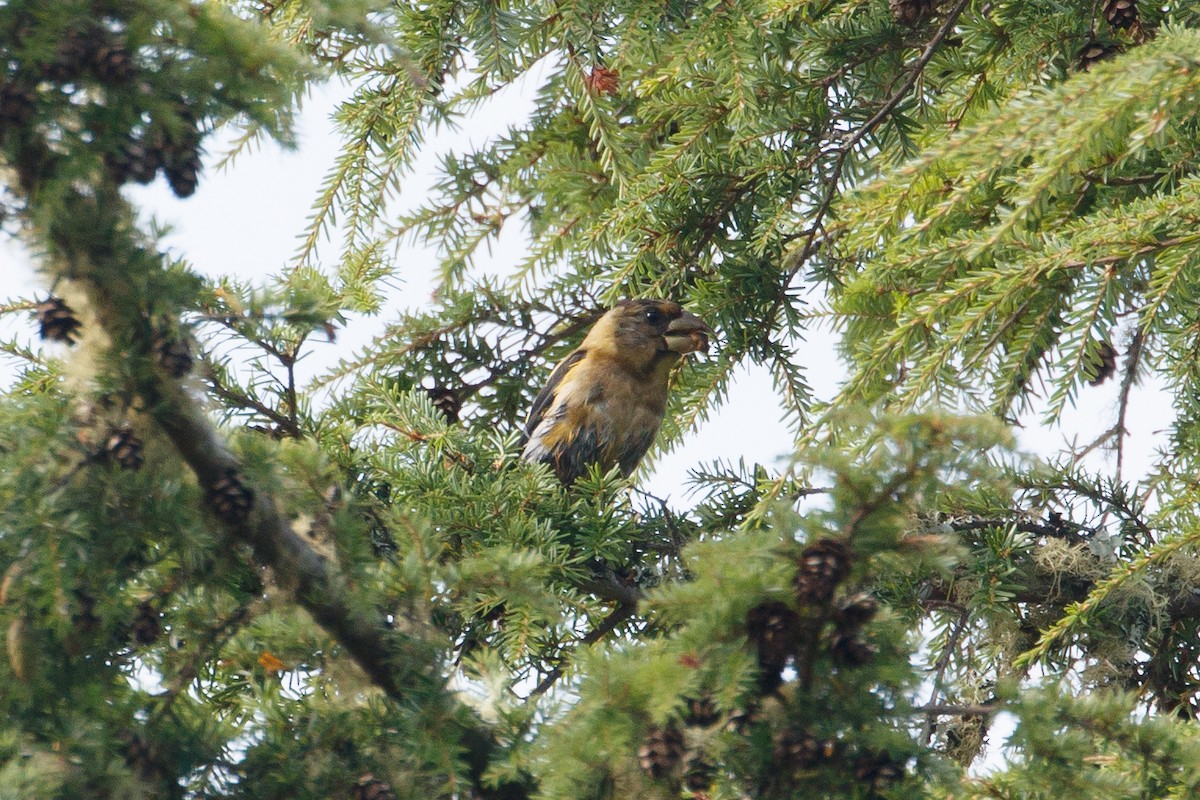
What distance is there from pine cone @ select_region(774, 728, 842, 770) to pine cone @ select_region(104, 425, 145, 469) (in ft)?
3.10

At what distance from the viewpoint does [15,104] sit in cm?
165

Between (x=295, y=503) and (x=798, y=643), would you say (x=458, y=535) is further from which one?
(x=798, y=643)

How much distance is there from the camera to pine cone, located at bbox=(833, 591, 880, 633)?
1583mm

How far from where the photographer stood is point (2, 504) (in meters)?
1.72

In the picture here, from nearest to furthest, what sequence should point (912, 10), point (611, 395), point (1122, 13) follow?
1. point (1122, 13)
2. point (912, 10)
3. point (611, 395)

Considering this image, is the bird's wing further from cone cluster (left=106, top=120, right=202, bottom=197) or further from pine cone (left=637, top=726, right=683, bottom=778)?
pine cone (left=637, top=726, right=683, bottom=778)

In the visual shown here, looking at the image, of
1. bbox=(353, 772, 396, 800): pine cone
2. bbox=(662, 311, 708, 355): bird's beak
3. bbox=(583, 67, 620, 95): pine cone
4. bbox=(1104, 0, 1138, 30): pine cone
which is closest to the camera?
bbox=(353, 772, 396, 800): pine cone

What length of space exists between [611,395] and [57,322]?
11.4ft

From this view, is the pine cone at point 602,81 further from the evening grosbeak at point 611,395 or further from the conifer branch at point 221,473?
the conifer branch at point 221,473

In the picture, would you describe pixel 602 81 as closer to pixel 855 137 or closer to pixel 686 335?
pixel 855 137

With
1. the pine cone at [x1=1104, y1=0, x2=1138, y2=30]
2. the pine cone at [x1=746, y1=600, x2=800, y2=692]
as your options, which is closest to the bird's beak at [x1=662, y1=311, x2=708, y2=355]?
the pine cone at [x1=1104, y1=0, x2=1138, y2=30]

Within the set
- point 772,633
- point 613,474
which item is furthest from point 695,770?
point 613,474

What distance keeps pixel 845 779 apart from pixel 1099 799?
43 cm

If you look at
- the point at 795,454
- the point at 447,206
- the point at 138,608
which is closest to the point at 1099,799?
Result: the point at 795,454
